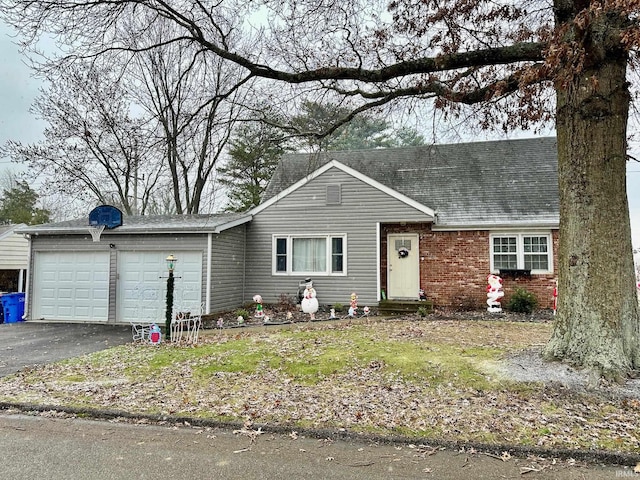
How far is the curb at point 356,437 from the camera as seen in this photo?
3.56 metres

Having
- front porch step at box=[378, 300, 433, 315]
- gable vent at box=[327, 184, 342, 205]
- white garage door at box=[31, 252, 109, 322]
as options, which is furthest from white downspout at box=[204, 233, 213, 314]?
front porch step at box=[378, 300, 433, 315]

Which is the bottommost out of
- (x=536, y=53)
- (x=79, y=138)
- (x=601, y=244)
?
(x=601, y=244)

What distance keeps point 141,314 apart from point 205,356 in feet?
19.0

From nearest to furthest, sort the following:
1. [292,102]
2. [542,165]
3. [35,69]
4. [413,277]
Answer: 1. [35,69]
2. [292,102]
3. [413,277]
4. [542,165]

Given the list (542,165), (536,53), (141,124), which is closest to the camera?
(536,53)

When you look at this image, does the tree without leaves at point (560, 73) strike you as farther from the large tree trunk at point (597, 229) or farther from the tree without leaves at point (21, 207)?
the tree without leaves at point (21, 207)

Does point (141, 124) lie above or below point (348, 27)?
below

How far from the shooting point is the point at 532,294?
12.3 meters

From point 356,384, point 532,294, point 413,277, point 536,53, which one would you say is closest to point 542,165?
point 532,294

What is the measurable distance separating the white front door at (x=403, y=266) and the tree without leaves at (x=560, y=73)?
585cm

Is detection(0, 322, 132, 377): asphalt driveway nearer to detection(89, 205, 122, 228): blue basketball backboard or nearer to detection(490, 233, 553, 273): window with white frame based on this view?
detection(89, 205, 122, 228): blue basketball backboard

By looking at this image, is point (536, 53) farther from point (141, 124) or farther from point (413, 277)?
point (413, 277)

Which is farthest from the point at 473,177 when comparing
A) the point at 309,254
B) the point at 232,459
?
the point at 232,459

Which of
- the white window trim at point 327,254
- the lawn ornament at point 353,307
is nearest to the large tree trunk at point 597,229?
the lawn ornament at point 353,307
